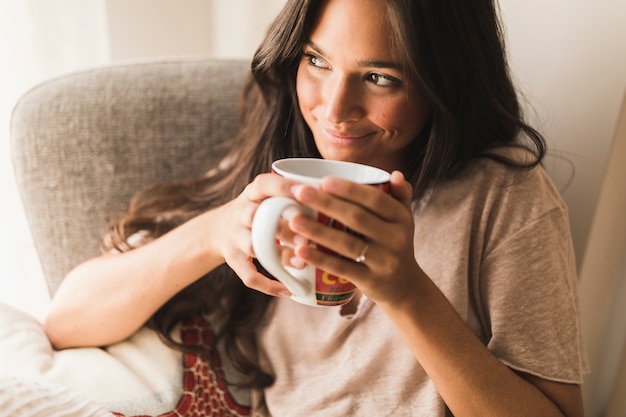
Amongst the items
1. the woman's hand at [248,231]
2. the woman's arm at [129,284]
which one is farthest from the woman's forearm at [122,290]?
the woman's hand at [248,231]

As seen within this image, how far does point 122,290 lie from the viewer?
0.86 metres

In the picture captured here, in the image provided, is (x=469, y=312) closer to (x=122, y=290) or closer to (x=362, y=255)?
(x=362, y=255)

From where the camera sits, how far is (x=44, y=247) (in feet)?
3.38

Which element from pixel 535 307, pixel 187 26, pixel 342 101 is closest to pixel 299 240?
pixel 342 101

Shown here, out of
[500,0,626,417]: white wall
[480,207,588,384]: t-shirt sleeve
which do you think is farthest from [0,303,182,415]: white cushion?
[500,0,626,417]: white wall

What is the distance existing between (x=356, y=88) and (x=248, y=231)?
25cm

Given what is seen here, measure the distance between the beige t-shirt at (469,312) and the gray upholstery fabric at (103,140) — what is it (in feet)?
1.29

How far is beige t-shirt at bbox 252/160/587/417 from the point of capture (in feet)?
2.48

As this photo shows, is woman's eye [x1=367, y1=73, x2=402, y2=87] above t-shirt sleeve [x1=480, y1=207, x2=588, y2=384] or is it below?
above

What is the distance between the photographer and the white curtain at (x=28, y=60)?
49.3 inches

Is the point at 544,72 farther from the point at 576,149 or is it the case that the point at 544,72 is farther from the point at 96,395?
the point at 96,395

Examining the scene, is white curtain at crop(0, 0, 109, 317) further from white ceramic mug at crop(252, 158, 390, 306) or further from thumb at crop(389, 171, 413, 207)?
thumb at crop(389, 171, 413, 207)

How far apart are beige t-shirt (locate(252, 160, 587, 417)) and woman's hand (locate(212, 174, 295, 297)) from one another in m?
0.26

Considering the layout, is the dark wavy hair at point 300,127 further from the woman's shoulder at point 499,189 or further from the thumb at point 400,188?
the thumb at point 400,188
